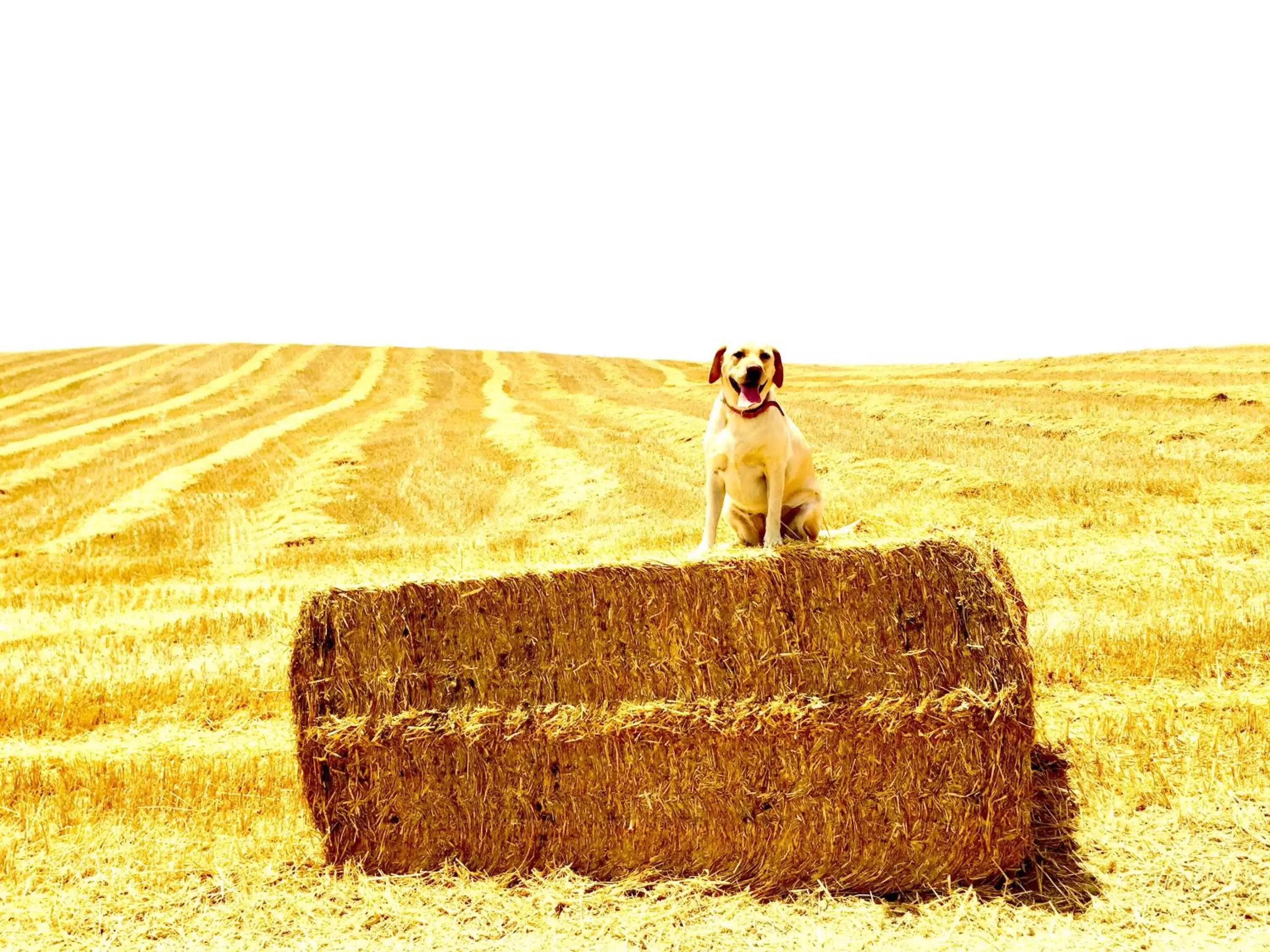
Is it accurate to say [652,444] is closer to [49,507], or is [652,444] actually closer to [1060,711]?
[49,507]

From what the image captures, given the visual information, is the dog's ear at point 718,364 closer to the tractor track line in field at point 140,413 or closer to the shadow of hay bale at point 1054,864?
the shadow of hay bale at point 1054,864

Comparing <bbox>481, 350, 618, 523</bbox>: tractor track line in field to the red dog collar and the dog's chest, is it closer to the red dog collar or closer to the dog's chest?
the dog's chest

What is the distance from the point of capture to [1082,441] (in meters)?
17.2

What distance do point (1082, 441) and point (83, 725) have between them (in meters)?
16.1

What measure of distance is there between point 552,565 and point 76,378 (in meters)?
43.4

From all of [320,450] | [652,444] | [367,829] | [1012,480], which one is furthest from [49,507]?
[1012,480]

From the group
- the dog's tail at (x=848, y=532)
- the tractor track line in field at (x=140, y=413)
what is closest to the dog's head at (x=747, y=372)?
the dog's tail at (x=848, y=532)

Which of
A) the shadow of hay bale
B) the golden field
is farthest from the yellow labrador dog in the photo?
the shadow of hay bale

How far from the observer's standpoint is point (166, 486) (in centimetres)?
1866

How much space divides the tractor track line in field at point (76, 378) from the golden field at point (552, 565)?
11.0m

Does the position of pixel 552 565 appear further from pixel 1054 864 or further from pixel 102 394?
pixel 102 394

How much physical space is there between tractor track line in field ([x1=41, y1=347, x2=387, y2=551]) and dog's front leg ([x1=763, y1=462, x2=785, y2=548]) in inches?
496

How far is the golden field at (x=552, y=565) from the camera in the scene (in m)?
4.57

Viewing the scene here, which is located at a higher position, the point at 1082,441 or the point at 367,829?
the point at 1082,441
